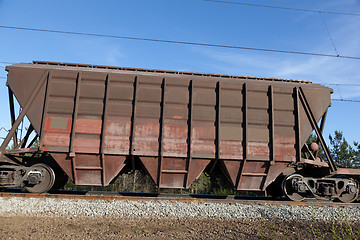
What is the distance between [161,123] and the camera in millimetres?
7258

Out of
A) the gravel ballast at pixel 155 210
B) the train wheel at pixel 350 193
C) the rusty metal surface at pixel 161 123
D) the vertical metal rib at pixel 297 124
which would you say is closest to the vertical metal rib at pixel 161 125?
the rusty metal surface at pixel 161 123

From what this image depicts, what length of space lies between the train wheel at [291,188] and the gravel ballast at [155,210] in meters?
0.80

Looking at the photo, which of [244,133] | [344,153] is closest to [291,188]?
[244,133]

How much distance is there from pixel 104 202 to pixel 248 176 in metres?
4.42

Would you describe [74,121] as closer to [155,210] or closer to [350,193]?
[155,210]

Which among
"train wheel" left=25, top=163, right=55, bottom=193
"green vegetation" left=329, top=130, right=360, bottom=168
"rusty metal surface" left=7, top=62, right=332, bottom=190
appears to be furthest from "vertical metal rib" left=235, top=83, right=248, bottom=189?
"green vegetation" left=329, top=130, right=360, bottom=168

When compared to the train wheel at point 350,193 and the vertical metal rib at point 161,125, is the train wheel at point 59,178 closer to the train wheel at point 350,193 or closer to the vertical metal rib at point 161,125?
the vertical metal rib at point 161,125

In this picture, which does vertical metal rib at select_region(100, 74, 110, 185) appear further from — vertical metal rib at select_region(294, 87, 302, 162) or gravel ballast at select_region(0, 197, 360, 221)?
vertical metal rib at select_region(294, 87, 302, 162)

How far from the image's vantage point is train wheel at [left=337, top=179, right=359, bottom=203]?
7891 millimetres

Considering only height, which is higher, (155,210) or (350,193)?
(350,193)

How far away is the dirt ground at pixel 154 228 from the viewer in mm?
4480

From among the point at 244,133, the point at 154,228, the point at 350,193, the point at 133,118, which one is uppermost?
the point at 133,118

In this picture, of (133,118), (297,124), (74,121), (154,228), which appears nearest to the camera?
(154,228)

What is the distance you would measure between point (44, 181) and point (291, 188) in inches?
307
